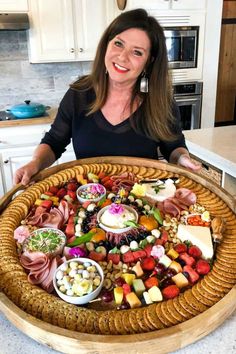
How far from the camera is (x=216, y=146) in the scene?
186cm

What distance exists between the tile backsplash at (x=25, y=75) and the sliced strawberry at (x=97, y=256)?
2527 mm

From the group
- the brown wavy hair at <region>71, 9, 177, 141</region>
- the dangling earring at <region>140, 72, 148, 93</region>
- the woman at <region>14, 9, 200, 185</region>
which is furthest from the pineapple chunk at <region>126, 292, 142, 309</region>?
the dangling earring at <region>140, 72, 148, 93</region>

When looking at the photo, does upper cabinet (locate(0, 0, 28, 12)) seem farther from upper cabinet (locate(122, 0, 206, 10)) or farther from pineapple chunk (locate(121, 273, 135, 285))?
pineapple chunk (locate(121, 273, 135, 285))

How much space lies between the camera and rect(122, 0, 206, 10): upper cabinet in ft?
8.87

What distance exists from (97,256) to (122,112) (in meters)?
0.79

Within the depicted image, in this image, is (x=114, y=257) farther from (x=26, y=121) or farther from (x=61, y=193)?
(x=26, y=121)

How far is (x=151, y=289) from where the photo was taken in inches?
30.2

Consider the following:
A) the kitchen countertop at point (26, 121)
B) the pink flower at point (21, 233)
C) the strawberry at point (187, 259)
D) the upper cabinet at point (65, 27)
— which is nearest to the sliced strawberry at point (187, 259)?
the strawberry at point (187, 259)

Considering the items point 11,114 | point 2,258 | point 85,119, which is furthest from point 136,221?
point 11,114

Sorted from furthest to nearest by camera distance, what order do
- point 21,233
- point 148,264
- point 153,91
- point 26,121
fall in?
point 26,121 → point 153,91 → point 21,233 → point 148,264

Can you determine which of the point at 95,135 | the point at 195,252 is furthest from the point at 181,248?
the point at 95,135

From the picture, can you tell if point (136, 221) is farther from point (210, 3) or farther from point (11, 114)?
point (210, 3)

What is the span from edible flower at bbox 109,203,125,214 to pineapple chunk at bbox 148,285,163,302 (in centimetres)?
29

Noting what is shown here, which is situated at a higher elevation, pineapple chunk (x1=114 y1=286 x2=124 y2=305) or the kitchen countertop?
the kitchen countertop
